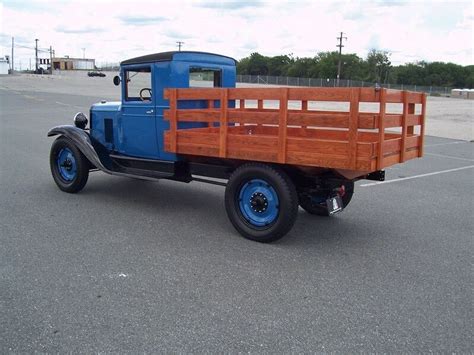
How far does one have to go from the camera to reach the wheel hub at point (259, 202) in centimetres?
535

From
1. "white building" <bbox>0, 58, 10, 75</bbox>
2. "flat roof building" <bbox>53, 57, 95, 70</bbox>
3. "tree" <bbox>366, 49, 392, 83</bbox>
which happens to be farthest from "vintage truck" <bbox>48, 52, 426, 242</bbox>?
"flat roof building" <bbox>53, 57, 95, 70</bbox>

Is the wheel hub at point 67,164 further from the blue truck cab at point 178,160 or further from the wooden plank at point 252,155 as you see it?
the wooden plank at point 252,155

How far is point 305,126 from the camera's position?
5.48 meters

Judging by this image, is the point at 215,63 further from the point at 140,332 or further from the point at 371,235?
the point at 140,332

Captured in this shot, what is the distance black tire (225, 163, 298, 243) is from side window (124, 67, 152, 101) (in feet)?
6.68

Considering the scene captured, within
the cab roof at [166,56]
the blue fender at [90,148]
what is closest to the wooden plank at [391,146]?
the cab roof at [166,56]

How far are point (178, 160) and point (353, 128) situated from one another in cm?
252

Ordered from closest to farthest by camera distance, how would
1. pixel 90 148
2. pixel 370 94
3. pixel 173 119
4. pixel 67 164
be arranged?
pixel 370 94
pixel 173 119
pixel 90 148
pixel 67 164

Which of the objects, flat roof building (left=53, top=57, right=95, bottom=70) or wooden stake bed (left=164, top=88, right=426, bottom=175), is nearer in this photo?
wooden stake bed (left=164, top=88, right=426, bottom=175)

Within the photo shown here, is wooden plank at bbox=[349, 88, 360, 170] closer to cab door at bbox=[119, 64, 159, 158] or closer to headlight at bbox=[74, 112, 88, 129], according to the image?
cab door at bbox=[119, 64, 159, 158]

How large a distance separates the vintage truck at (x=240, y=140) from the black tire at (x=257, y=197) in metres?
0.01

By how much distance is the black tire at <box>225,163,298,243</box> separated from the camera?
5078mm

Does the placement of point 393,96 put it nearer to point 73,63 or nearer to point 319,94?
point 319,94

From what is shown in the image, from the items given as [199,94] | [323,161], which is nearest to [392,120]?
[323,161]
